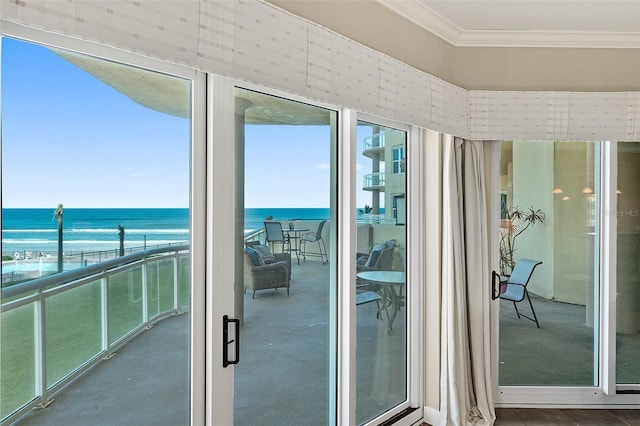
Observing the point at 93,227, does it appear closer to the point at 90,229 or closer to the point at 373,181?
the point at 90,229

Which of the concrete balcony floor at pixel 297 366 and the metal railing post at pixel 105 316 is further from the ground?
the metal railing post at pixel 105 316

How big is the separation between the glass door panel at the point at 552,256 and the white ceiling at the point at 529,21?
0.71 meters

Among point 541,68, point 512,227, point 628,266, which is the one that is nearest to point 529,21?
point 541,68

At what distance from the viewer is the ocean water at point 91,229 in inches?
53.4

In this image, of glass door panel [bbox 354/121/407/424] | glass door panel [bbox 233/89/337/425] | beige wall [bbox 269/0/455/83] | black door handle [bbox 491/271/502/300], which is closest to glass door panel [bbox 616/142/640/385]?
black door handle [bbox 491/271/502/300]

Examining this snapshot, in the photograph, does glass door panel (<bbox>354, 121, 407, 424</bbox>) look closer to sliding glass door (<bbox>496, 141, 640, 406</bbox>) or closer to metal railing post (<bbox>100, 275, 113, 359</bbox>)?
sliding glass door (<bbox>496, 141, 640, 406</bbox>)

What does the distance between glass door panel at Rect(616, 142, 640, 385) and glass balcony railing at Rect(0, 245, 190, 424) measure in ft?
10.1

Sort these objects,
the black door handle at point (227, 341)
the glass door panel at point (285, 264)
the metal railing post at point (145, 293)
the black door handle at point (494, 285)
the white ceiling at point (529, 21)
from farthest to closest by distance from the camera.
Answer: the black door handle at point (494, 285) → the white ceiling at point (529, 21) → the glass door panel at point (285, 264) → the black door handle at point (227, 341) → the metal railing post at point (145, 293)

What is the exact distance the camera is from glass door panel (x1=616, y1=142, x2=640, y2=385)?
321cm

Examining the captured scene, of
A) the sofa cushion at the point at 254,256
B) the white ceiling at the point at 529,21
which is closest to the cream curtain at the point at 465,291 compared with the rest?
the white ceiling at the point at 529,21

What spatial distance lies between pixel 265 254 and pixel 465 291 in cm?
154

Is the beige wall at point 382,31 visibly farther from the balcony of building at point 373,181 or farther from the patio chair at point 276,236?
the patio chair at point 276,236

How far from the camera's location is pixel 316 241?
2.34 m

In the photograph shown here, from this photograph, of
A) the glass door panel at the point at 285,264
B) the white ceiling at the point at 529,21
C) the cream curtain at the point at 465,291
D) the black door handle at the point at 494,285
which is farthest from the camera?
the black door handle at the point at 494,285
